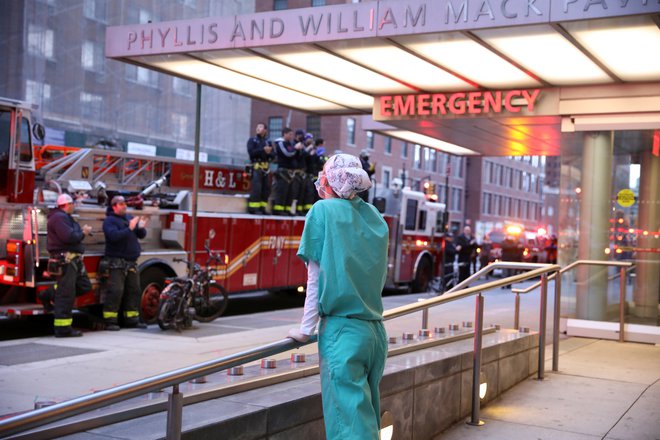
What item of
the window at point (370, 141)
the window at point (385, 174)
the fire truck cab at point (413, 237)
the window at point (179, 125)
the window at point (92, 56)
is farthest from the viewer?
the window at point (385, 174)

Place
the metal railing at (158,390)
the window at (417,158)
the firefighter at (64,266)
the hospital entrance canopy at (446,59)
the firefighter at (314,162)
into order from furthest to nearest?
the window at (417,158)
the firefighter at (314,162)
the firefighter at (64,266)
the hospital entrance canopy at (446,59)
the metal railing at (158,390)

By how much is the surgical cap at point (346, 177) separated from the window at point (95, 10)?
34.1m

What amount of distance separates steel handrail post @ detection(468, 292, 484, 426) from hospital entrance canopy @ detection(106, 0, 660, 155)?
391cm

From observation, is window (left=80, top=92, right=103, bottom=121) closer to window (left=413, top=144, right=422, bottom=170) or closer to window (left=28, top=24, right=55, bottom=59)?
window (left=28, top=24, right=55, bottom=59)

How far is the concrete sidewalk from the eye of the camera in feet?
21.9

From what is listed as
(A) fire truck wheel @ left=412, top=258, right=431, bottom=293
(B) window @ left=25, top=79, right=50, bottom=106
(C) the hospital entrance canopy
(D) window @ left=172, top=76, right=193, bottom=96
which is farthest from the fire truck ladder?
(D) window @ left=172, top=76, right=193, bottom=96

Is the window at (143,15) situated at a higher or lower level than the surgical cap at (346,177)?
higher

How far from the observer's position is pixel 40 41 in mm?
33406

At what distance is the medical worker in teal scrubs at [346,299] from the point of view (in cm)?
399

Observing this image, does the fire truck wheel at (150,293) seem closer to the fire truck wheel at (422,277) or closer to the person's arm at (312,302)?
the person's arm at (312,302)

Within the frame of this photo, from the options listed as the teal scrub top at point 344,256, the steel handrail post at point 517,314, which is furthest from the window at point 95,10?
the teal scrub top at point 344,256

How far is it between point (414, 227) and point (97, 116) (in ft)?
61.4

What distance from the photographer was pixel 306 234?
4129 mm

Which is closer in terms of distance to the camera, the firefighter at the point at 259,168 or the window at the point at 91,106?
the firefighter at the point at 259,168
